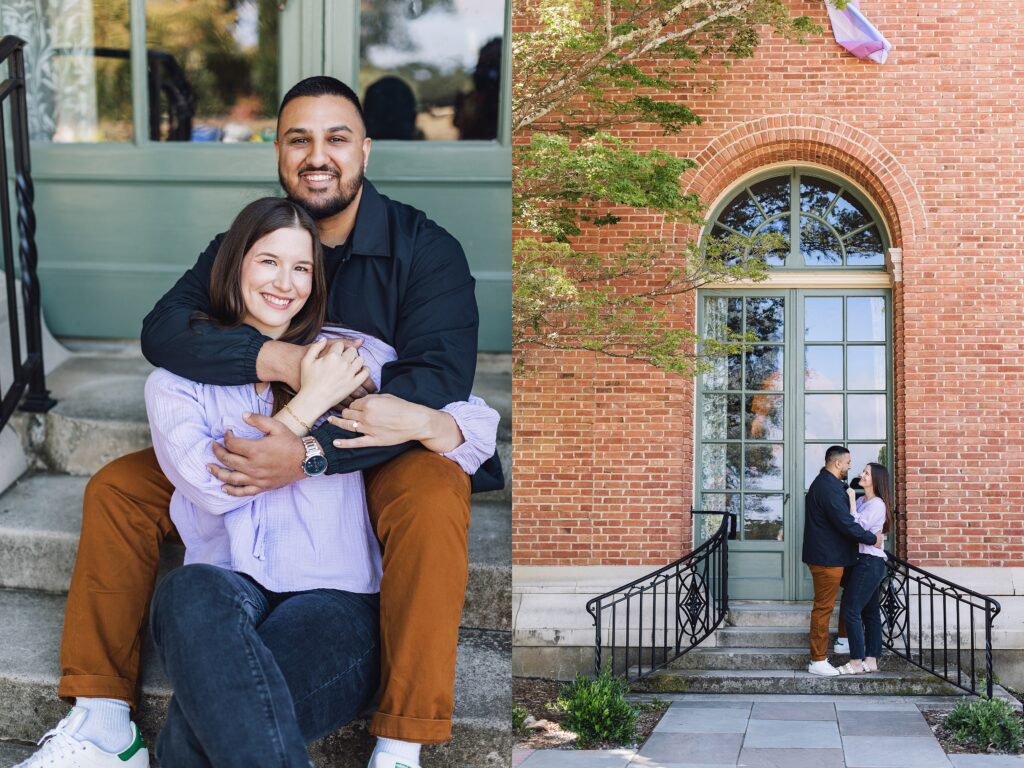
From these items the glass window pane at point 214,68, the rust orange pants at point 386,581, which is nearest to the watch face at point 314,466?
the rust orange pants at point 386,581

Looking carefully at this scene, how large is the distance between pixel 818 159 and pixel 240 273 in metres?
1.17

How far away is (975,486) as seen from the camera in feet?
6.11

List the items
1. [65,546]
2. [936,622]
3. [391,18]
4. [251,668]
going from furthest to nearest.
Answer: [391,18]
[65,546]
[936,622]
[251,668]

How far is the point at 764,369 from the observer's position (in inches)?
73.9

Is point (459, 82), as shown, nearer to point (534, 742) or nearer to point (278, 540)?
point (278, 540)

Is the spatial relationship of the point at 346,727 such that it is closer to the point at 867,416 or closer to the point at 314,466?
the point at 314,466

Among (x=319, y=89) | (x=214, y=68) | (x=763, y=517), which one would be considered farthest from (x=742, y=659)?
(x=214, y=68)

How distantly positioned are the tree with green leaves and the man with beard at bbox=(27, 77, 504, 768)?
22 cm

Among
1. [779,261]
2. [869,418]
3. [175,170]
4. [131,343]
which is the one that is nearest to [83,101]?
[175,170]

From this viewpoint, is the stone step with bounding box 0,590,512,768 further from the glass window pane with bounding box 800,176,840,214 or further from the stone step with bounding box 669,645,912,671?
the glass window pane with bounding box 800,176,840,214

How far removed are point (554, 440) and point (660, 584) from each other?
0.36 m

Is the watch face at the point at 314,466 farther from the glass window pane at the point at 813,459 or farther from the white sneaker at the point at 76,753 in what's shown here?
the glass window pane at the point at 813,459

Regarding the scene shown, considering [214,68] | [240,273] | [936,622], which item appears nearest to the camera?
[936,622]

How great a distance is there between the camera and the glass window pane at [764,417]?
1.84 metres
